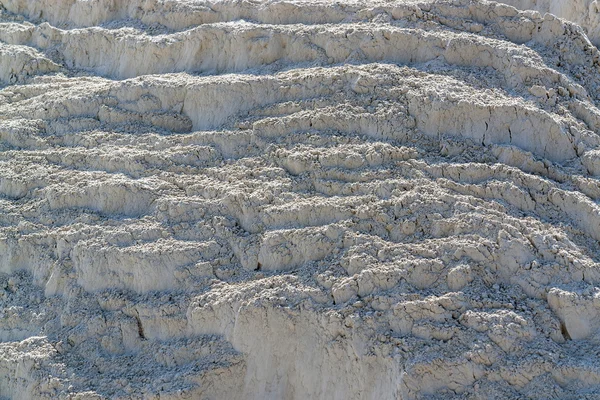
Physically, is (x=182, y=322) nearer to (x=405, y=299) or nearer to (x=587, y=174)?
(x=405, y=299)

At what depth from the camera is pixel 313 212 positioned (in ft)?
18.4

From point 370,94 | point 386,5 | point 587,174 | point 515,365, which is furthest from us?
point 386,5

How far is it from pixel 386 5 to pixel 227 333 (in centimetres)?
345

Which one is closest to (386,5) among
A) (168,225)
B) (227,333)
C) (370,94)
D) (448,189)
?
(370,94)

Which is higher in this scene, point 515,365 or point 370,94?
point 370,94

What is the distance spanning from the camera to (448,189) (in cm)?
562

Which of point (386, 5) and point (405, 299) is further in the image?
point (386, 5)

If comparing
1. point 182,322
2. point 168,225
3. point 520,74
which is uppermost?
point 520,74

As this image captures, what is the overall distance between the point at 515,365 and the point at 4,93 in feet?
18.8

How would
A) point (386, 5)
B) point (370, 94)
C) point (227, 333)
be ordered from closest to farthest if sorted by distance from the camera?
point (227, 333), point (370, 94), point (386, 5)

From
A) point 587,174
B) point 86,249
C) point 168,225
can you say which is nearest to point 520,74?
point 587,174

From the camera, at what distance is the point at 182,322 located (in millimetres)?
5469

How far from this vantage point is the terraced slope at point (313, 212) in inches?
196

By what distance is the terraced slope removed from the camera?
196 inches
